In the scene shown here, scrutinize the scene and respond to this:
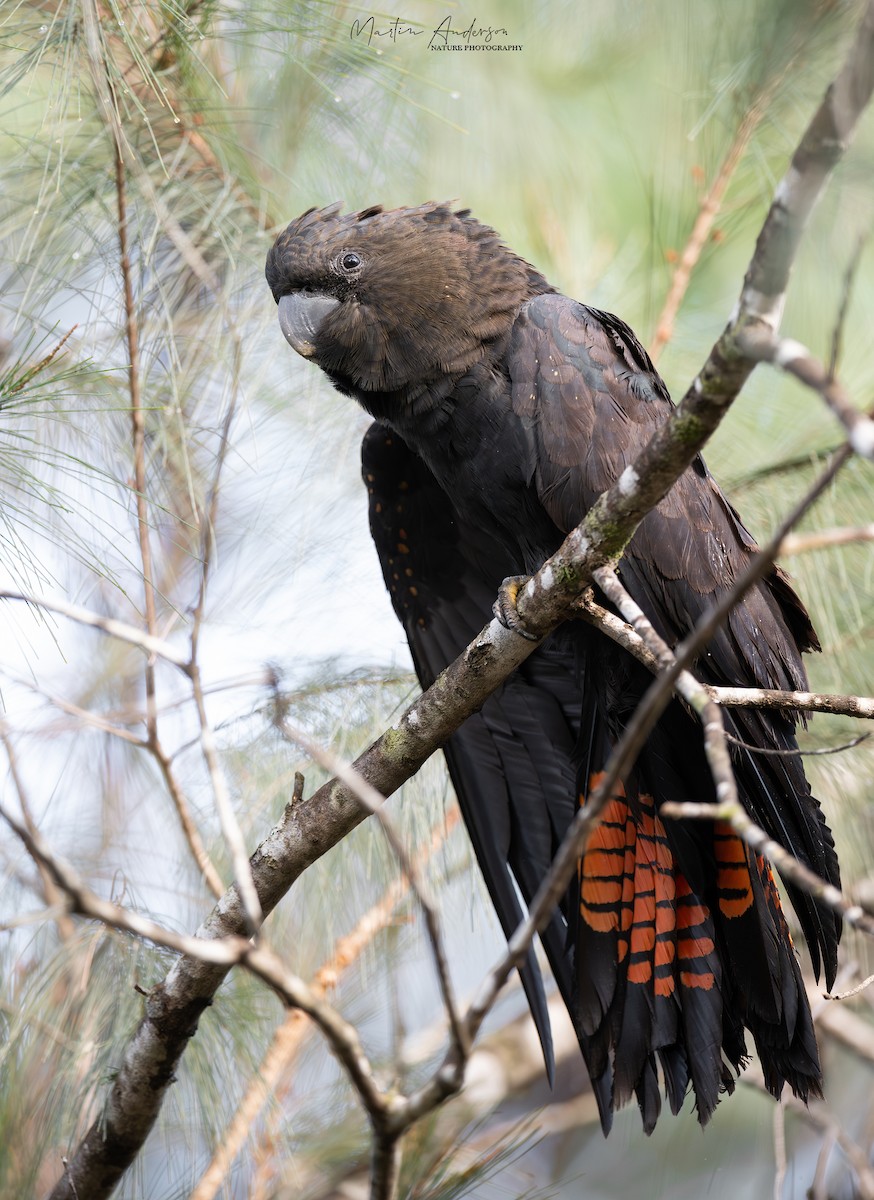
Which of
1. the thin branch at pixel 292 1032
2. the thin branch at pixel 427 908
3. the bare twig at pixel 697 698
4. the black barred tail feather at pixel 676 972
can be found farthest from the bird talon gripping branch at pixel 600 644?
the thin branch at pixel 427 908

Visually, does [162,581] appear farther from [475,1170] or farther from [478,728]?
[475,1170]

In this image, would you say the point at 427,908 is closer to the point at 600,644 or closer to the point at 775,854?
the point at 775,854

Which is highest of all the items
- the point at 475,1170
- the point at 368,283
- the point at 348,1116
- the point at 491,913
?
the point at 368,283

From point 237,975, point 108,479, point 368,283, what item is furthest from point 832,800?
point 108,479

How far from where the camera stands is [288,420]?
327cm

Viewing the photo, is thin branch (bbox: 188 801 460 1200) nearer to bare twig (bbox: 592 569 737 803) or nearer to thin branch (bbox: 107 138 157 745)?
thin branch (bbox: 107 138 157 745)

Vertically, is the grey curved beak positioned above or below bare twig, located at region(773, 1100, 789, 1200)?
above

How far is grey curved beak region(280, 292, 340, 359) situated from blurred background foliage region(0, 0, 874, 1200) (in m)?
0.22

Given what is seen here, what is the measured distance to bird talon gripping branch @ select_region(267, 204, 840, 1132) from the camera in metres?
2.31

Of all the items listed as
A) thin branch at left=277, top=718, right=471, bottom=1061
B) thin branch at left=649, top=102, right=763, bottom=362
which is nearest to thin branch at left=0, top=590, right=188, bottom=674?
thin branch at left=277, top=718, right=471, bottom=1061

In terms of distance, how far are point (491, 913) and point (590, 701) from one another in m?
1.29

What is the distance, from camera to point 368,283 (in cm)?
262

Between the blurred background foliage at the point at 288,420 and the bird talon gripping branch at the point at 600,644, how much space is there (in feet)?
0.94

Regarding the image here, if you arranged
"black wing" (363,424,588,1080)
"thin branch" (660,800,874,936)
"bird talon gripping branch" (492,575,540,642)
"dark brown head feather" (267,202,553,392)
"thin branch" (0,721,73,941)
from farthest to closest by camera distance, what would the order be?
"black wing" (363,424,588,1080) < "dark brown head feather" (267,202,553,392) < "thin branch" (0,721,73,941) < "bird talon gripping branch" (492,575,540,642) < "thin branch" (660,800,874,936)
